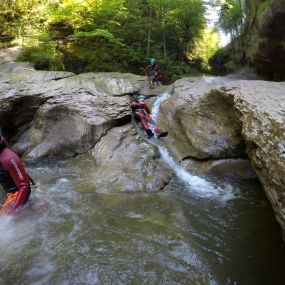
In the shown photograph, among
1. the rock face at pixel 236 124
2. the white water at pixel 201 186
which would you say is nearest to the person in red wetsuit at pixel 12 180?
the white water at pixel 201 186

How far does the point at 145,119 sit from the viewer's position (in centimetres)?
925

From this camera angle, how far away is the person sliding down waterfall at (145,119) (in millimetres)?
8760

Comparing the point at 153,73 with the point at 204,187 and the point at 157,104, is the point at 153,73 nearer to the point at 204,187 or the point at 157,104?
the point at 157,104

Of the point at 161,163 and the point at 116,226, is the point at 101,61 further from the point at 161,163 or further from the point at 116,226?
the point at 116,226

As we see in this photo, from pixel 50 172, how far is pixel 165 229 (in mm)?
4105

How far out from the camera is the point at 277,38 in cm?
1141

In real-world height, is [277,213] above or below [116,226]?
above

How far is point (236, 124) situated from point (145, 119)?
276 cm

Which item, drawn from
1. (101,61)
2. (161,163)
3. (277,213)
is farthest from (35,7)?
(277,213)

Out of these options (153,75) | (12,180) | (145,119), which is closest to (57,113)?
(145,119)

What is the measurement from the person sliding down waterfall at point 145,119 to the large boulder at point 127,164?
1.34 ft

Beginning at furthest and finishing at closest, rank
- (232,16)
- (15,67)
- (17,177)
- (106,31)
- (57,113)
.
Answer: (232,16)
(106,31)
(15,67)
(57,113)
(17,177)

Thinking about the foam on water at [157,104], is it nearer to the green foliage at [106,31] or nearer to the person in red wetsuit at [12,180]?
the green foliage at [106,31]

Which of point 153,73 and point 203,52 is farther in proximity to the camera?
point 203,52
